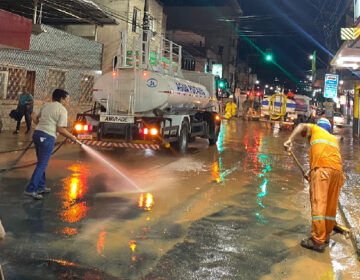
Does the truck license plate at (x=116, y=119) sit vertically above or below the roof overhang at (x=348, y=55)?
below

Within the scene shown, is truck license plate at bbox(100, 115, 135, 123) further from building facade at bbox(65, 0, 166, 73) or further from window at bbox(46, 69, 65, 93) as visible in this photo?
building facade at bbox(65, 0, 166, 73)

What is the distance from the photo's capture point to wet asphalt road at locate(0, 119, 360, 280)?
4031 mm

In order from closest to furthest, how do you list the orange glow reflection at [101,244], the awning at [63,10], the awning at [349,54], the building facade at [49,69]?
the orange glow reflection at [101,244] < the awning at [349,54] < the building facade at [49,69] < the awning at [63,10]

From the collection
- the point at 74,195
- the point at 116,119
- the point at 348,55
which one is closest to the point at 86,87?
the point at 116,119

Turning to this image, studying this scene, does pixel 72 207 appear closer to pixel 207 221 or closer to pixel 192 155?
pixel 207 221

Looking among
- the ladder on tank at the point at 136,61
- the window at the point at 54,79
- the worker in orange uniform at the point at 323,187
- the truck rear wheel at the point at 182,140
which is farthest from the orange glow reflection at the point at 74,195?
the window at the point at 54,79

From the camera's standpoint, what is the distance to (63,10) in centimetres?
1834

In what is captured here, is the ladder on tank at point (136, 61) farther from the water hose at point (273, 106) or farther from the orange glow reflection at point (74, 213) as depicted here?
the water hose at point (273, 106)

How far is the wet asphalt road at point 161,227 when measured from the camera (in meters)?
4.03

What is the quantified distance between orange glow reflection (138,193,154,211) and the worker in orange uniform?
2.60 meters

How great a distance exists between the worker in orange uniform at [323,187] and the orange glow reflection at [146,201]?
2.60 metres

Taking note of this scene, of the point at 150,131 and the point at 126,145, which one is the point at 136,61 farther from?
the point at 126,145

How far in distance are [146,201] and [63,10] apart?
1457 cm

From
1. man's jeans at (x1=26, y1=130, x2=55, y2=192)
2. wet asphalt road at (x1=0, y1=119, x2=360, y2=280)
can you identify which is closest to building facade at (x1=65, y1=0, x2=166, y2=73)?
wet asphalt road at (x1=0, y1=119, x2=360, y2=280)
